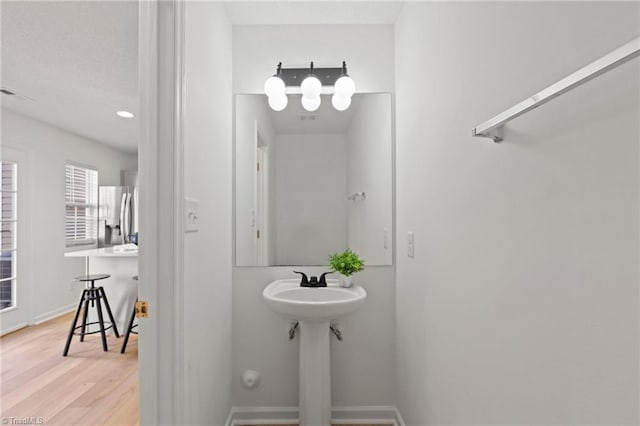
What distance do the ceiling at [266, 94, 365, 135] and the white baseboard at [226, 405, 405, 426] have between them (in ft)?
5.49

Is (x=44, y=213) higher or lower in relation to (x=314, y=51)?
lower

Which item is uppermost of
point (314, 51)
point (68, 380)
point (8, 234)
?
point (314, 51)

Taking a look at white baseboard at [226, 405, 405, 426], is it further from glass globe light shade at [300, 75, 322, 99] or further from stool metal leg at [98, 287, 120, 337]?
stool metal leg at [98, 287, 120, 337]

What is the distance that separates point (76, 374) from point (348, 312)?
8.04 ft

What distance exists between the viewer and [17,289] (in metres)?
3.81

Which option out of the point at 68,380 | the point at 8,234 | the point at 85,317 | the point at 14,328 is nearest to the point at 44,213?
the point at 8,234

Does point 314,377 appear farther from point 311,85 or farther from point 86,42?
point 86,42

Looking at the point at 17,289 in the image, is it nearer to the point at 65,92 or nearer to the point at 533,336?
the point at 65,92

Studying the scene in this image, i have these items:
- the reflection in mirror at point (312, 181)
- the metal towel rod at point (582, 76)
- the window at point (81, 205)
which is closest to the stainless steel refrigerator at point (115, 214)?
the window at point (81, 205)

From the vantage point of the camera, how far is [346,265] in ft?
6.39

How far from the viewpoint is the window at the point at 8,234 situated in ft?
12.0

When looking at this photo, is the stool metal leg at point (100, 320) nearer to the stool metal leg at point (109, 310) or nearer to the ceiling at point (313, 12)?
the stool metal leg at point (109, 310)

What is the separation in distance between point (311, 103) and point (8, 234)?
3.83 meters

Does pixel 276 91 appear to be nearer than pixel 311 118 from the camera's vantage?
Yes
